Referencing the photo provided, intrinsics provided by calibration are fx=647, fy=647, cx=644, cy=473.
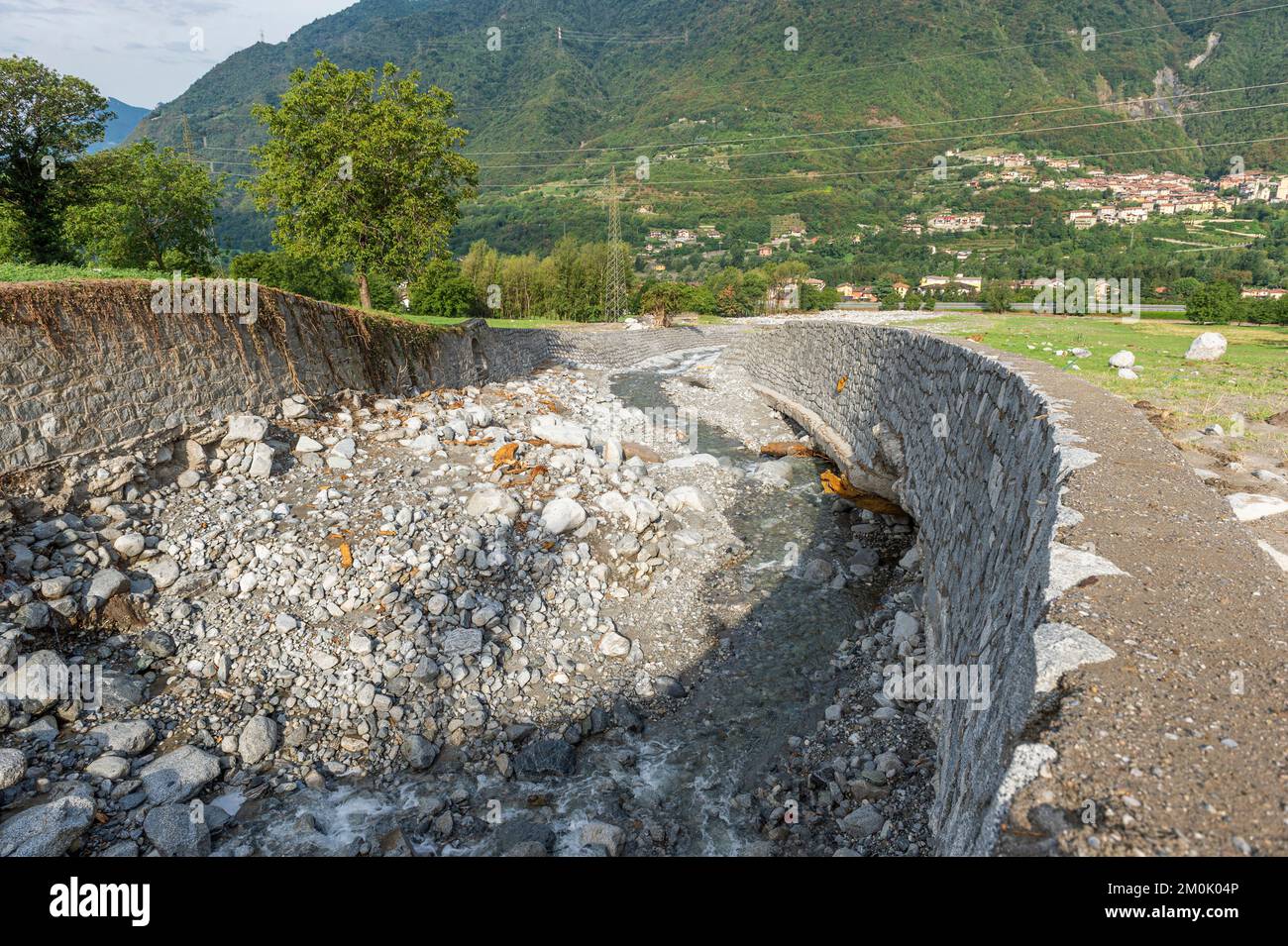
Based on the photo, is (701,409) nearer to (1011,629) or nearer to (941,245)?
(1011,629)

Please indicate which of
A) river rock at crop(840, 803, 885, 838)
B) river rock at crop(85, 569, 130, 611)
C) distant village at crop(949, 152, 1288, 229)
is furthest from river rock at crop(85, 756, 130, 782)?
distant village at crop(949, 152, 1288, 229)

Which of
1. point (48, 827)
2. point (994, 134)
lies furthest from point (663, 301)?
point (994, 134)

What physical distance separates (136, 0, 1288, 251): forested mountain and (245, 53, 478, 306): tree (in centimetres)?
6684

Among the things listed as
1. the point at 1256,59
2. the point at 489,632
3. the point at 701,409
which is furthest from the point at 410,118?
the point at 1256,59

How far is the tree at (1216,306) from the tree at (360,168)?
60.3ft

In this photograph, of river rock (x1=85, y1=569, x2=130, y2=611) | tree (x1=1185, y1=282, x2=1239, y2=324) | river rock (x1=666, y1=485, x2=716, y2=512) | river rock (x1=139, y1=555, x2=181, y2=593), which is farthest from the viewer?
tree (x1=1185, y1=282, x2=1239, y2=324)

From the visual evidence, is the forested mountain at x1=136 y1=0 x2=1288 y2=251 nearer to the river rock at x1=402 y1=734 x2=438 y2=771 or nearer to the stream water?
the stream water

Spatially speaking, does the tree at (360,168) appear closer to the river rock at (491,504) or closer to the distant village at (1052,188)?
the river rock at (491,504)

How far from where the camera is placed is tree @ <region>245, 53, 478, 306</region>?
51.1ft

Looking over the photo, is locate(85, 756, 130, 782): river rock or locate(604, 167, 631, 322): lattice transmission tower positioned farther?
locate(604, 167, 631, 322): lattice transmission tower

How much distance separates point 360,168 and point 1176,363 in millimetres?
17174

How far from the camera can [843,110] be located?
355 ft

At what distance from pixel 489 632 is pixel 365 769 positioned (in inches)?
75.5

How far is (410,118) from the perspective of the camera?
51.7 feet
